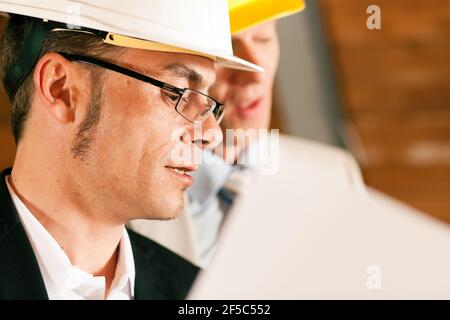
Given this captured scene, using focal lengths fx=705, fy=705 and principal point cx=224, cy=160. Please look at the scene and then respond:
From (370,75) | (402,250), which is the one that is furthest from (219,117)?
(370,75)

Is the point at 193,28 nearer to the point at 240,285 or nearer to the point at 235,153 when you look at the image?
the point at 235,153

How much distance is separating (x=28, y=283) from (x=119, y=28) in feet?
0.69

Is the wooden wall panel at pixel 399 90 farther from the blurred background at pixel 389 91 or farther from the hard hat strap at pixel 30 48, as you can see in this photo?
the hard hat strap at pixel 30 48

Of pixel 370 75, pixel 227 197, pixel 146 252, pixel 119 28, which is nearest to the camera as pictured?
pixel 119 28

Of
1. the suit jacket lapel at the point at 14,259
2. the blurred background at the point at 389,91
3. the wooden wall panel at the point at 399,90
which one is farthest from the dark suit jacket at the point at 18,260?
the wooden wall panel at the point at 399,90

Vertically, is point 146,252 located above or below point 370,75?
below

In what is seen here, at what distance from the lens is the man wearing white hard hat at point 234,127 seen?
2.08 feet

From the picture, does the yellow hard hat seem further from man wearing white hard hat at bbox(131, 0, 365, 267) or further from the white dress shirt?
the white dress shirt

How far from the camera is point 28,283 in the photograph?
553 mm

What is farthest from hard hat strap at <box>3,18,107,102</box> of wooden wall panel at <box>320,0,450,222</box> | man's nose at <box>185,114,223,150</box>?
wooden wall panel at <box>320,0,450,222</box>

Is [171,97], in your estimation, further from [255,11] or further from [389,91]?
[389,91]

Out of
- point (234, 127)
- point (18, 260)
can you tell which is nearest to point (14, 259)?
point (18, 260)

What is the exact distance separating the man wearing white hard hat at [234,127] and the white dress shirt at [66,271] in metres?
0.04
